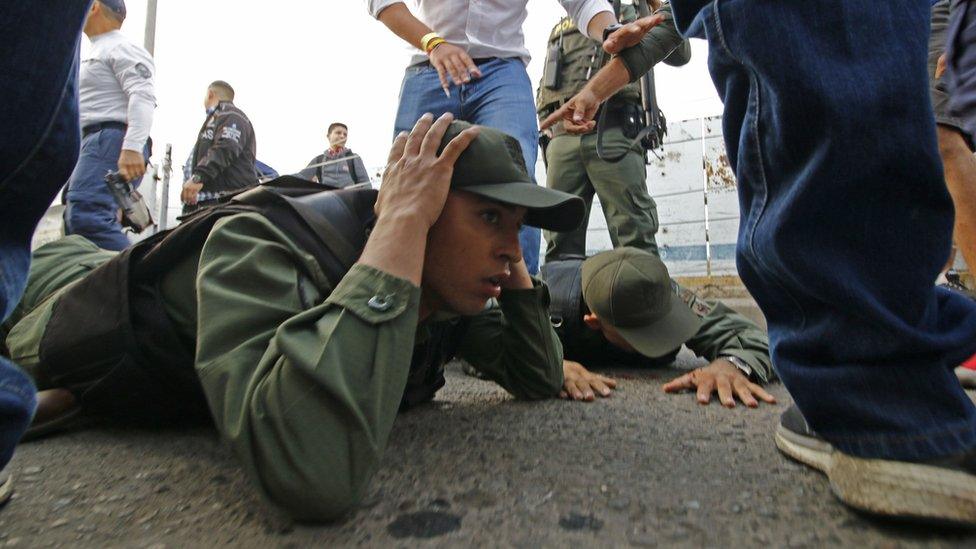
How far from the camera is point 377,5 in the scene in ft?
6.49

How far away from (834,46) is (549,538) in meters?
0.73

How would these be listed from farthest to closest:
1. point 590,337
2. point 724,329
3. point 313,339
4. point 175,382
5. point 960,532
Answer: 1. point 590,337
2. point 724,329
3. point 175,382
4. point 313,339
5. point 960,532

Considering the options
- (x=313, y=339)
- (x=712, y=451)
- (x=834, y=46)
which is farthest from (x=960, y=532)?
(x=313, y=339)

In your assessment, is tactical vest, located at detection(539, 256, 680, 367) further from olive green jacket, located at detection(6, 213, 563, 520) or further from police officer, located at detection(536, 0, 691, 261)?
olive green jacket, located at detection(6, 213, 563, 520)

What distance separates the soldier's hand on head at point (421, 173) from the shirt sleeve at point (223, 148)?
3.39 metres

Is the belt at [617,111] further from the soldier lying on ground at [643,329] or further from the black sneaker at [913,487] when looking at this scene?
the black sneaker at [913,487]

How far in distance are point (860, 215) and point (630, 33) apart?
1.21 m

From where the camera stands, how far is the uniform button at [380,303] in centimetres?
90

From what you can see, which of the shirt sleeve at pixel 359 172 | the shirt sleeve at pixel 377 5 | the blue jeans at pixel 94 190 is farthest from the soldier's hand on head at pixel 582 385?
the shirt sleeve at pixel 359 172

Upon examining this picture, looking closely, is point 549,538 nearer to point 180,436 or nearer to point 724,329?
point 180,436

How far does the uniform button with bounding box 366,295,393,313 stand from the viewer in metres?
0.90

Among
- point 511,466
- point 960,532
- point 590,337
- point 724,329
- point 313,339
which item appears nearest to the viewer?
point 960,532

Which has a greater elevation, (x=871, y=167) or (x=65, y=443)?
(x=871, y=167)

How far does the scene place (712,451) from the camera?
112 centimetres
